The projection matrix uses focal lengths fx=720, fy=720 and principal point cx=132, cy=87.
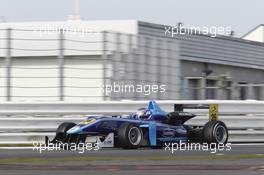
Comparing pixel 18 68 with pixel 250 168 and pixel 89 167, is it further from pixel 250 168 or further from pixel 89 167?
pixel 250 168

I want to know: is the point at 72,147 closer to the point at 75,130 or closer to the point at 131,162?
the point at 75,130

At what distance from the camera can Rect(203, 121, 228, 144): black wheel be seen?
13688 millimetres

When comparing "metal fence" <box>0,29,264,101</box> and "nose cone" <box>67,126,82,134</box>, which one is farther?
"metal fence" <box>0,29,264,101</box>

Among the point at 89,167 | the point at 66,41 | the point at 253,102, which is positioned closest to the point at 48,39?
the point at 66,41

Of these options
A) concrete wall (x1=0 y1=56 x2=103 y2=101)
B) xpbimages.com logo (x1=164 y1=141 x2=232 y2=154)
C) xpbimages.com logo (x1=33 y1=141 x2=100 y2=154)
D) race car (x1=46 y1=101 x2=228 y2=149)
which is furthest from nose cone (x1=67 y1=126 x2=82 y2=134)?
concrete wall (x1=0 y1=56 x2=103 y2=101)

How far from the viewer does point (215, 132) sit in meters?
A: 13.8

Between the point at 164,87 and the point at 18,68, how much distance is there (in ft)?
12.9

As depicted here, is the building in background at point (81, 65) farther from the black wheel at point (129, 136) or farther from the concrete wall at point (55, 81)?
the black wheel at point (129, 136)

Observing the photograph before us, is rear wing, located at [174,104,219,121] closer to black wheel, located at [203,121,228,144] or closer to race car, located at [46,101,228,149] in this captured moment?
race car, located at [46,101,228,149]

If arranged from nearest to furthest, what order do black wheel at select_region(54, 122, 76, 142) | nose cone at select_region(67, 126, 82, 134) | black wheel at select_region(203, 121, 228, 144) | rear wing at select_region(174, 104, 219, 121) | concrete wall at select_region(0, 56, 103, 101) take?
1. nose cone at select_region(67, 126, 82, 134)
2. black wheel at select_region(54, 122, 76, 142)
3. black wheel at select_region(203, 121, 228, 144)
4. rear wing at select_region(174, 104, 219, 121)
5. concrete wall at select_region(0, 56, 103, 101)

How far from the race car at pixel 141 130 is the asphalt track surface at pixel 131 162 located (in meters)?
0.24

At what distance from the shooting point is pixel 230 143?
1515 centimetres

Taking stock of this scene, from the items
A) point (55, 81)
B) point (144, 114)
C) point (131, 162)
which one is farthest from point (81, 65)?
point (131, 162)

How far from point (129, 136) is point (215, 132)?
6.29 ft
